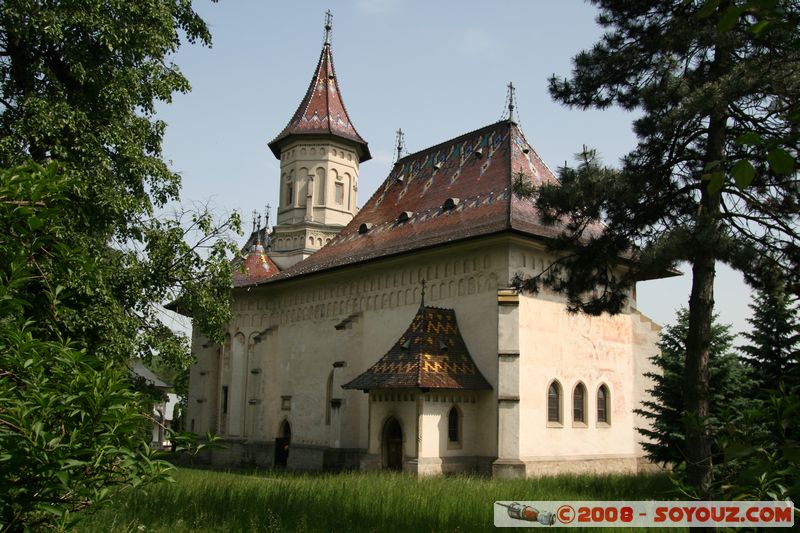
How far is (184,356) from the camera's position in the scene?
14.0 metres

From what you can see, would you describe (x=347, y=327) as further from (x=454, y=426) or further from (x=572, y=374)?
(x=572, y=374)

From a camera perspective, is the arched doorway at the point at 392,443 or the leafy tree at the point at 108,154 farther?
the arched doorway at the point at 392,443

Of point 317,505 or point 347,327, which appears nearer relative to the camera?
point 317,505

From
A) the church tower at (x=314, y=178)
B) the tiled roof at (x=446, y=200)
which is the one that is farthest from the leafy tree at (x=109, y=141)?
the church tower at (x=314, y=178)

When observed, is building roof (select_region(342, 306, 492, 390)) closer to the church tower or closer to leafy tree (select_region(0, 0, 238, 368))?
leafy tree (select_region(0, 0, 238, 368))

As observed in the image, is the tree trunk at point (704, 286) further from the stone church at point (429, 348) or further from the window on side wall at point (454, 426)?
the window on side wall at point (454, 426)

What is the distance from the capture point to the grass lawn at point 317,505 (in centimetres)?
1012

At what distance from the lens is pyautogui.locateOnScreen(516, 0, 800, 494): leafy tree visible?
9.70 m

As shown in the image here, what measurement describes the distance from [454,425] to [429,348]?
2.20 m

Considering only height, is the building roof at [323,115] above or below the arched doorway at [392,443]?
above

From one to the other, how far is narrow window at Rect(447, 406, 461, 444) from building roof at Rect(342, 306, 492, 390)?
35.4 inches

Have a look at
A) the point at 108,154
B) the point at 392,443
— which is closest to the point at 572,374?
the point at 392,443

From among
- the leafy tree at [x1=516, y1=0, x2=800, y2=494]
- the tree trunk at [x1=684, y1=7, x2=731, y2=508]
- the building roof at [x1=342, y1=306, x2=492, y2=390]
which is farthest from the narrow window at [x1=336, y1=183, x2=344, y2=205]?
the tree trunk at [x1=684, y1=7, x2=731, y2=508]

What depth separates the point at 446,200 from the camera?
2431 cm
